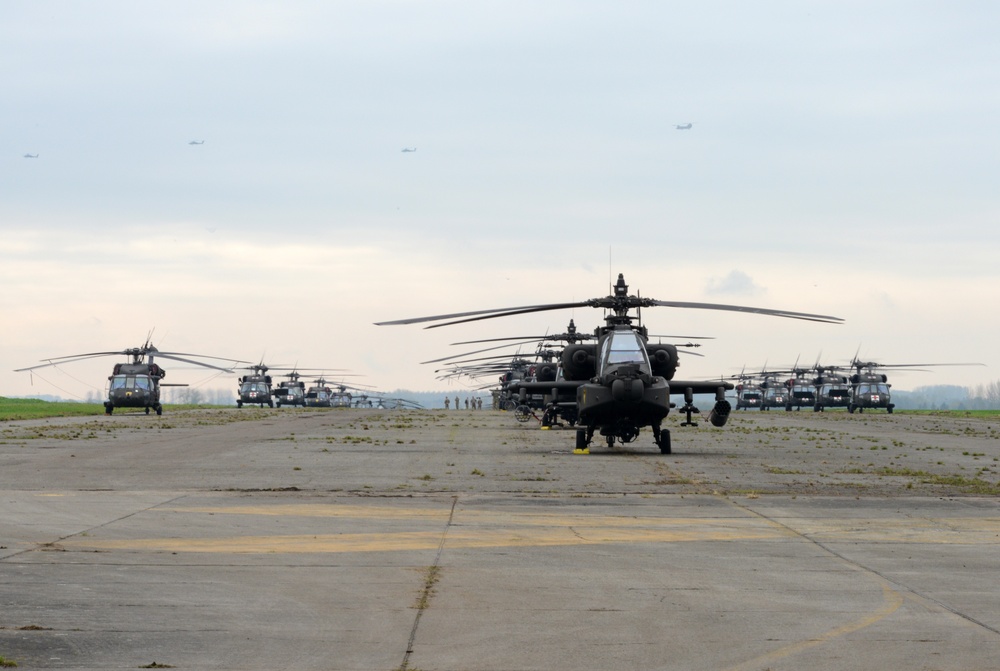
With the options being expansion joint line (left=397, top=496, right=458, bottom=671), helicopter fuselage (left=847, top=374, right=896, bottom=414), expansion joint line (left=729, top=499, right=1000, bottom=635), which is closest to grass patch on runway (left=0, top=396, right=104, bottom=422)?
expansion joint line (left=397, top=496, right=458, bottom=671)

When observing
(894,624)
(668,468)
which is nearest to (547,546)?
(894,624)

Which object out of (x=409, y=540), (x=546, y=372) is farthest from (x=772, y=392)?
(x=409, y=540)

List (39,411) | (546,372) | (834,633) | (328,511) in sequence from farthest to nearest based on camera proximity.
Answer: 1. (39,411)
2. (546,372)
3. (328,511)
4. (834,633)

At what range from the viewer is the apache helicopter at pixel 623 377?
27.8 m

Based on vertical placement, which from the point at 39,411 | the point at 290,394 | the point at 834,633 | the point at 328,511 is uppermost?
the point at 290,394

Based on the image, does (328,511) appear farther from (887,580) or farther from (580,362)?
(580,362)

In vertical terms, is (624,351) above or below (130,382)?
below

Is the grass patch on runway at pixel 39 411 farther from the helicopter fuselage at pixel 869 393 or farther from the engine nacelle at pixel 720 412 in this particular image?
the helicopter fuselage at pixel 869 393

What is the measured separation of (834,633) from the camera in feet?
27.6

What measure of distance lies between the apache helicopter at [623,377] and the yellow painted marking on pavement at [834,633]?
16.9m

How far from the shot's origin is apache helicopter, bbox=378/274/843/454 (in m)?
27.8

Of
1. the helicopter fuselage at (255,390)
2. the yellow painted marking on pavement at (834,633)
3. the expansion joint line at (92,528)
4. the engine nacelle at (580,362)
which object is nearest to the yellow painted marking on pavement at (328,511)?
the expansion joint line at (92,528)

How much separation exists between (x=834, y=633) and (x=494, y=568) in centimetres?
370

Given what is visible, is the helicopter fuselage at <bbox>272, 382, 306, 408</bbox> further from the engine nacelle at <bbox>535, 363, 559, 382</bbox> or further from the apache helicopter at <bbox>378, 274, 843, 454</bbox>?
the apache helicopter at <bbox>378, 274, 843, 454</bbox>
